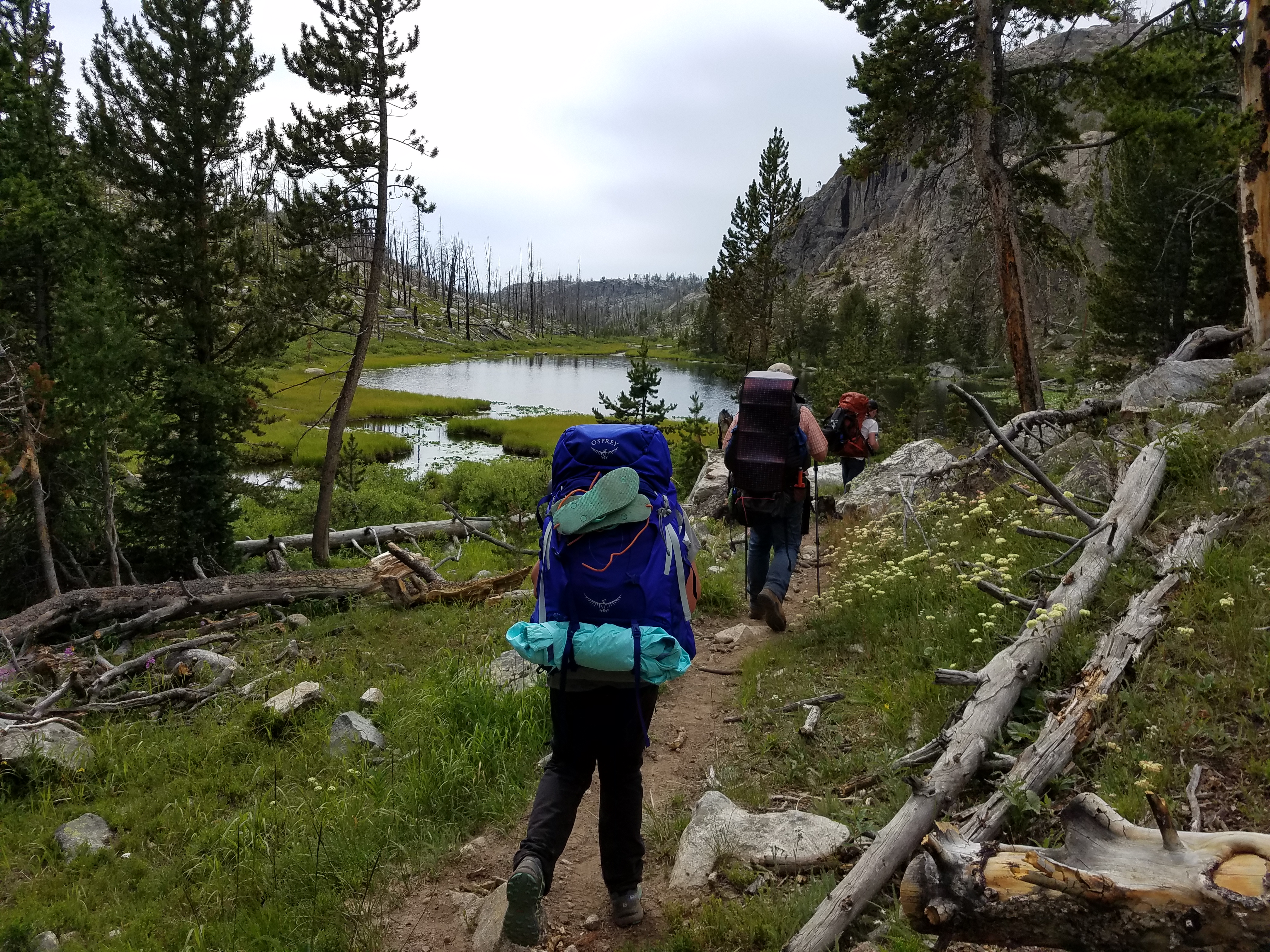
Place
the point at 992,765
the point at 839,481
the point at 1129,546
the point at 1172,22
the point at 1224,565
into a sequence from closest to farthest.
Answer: the point at 992,765 → the point at 1224,565 → the point at 1129,546 → the point at 1172,22 → the point at 839,481

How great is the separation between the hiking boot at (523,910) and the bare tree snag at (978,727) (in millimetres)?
959

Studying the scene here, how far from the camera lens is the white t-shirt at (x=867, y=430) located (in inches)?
302

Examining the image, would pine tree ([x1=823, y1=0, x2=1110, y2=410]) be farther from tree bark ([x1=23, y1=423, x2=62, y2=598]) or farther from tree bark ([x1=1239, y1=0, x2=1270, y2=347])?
tree bark ([x1=23, y1=423, x2=62, y2=598])

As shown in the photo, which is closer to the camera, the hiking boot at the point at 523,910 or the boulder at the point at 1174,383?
the hiking boot at the point at 523,910

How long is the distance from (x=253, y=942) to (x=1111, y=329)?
1106 inches

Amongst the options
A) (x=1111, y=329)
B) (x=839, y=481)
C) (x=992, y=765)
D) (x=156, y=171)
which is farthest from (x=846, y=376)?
(x=992, y=765)

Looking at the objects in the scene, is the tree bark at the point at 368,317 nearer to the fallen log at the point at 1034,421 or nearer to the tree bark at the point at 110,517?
the tree bark at the point at 110,517

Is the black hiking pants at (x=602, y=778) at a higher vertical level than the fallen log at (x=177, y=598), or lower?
higher

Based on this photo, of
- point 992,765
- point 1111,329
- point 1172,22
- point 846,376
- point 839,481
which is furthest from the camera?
point 846,376

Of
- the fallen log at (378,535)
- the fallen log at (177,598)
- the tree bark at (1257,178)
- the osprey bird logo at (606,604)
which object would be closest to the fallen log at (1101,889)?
the osprey bird logo at (606,604)

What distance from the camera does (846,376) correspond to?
26.5 metres

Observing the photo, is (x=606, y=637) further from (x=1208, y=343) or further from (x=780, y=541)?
(x=1208, y=343)

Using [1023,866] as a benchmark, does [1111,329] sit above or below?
above

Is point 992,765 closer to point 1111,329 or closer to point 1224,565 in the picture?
point 1224,565
